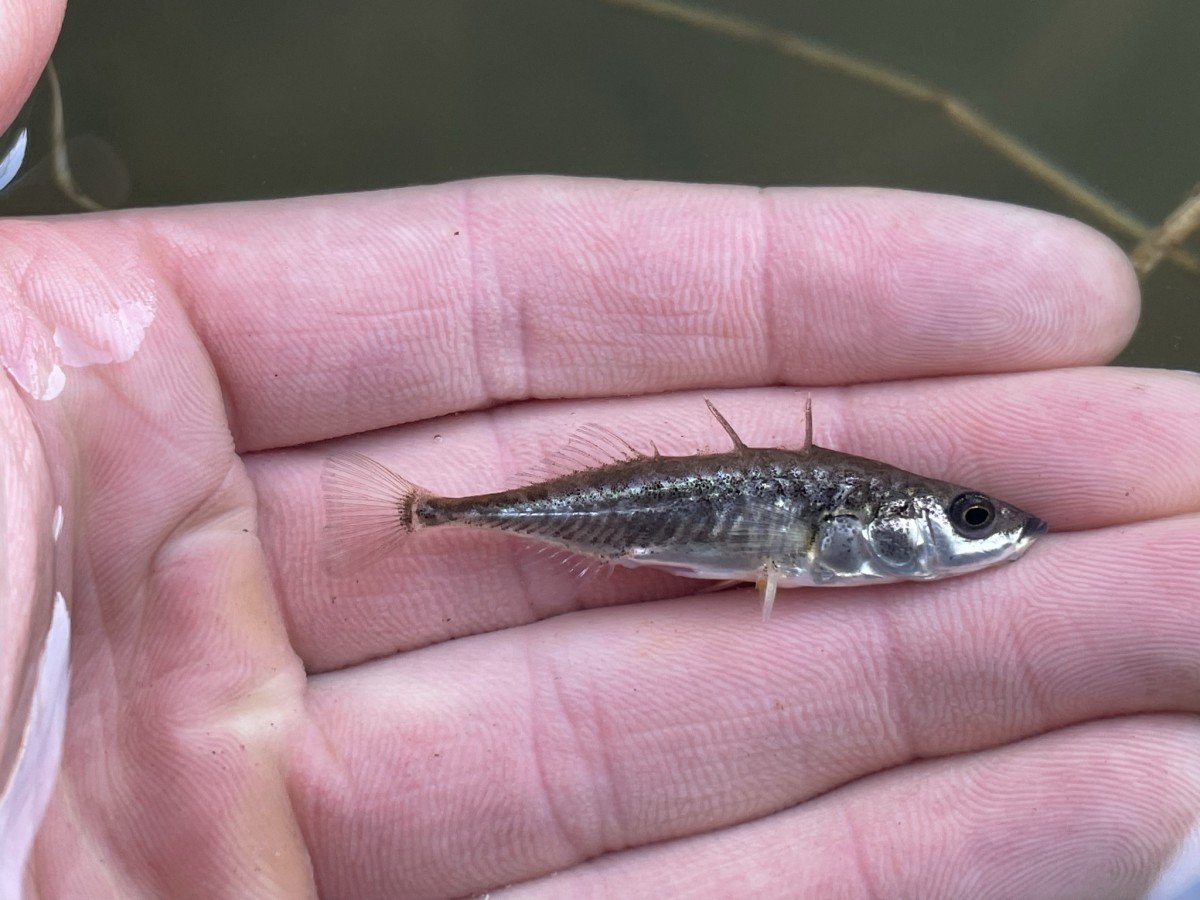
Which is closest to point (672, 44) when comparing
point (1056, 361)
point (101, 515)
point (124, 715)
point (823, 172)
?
point (823, 172)

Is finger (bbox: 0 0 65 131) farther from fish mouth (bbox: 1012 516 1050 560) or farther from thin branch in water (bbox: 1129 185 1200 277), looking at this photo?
thin branch in water (bbox: 1129 185 1200 277)

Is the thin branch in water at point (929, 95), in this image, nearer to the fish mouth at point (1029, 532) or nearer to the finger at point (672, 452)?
the finger at point (672, 452)

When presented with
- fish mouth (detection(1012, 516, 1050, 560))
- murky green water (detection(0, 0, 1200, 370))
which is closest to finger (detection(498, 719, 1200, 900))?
fish mouth (detection(1012, 516, 1050, 560))

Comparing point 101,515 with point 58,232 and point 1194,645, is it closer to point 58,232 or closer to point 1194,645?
point 58,232

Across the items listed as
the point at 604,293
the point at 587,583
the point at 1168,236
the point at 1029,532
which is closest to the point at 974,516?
the point at 1029,532

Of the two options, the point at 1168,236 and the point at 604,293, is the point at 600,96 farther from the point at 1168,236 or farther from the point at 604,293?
the point at 1168,236
